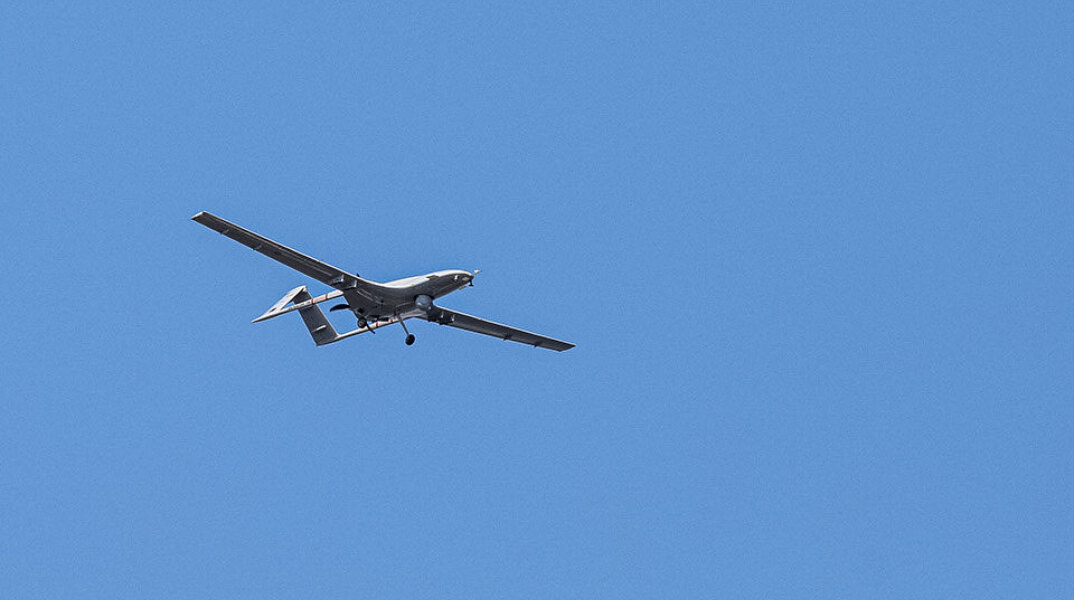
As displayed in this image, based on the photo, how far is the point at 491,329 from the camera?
80312 mm

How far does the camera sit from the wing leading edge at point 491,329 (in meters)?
77.6

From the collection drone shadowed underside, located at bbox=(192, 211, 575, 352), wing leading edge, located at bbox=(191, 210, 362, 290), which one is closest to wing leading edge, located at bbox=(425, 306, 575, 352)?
drone shadowed underside, located at bbox=(192, 211, 575, 352)

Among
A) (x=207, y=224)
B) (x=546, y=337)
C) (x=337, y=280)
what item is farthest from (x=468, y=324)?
(x=207, y=224)

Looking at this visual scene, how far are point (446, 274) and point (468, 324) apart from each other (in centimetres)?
877

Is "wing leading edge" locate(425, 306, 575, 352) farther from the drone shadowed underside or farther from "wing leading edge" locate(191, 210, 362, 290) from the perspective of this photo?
"wing leading edge" locate(191, 210, 362, 290)

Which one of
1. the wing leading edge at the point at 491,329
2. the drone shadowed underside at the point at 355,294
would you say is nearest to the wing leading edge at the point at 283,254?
the drone shadowed underside at the point at 355,294

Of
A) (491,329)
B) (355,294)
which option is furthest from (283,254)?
(491,329)

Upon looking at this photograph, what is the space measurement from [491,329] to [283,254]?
14568mm

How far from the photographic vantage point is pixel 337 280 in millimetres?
72062

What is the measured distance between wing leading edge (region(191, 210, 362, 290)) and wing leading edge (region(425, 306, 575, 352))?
228 inches

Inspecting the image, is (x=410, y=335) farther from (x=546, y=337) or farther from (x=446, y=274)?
(x=546, y=337)

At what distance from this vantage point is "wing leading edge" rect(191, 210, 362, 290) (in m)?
67.5

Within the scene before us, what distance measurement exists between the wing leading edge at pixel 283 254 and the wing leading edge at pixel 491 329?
5781 millimetres

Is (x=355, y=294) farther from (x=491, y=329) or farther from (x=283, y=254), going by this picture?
(x=491, y=329)
